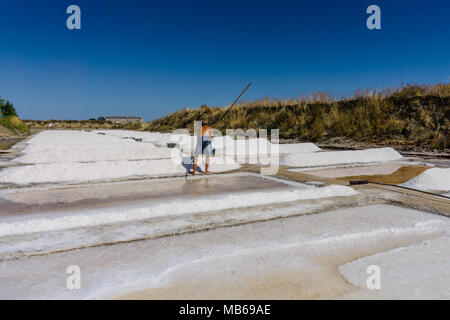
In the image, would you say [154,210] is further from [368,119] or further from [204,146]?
[368,119]

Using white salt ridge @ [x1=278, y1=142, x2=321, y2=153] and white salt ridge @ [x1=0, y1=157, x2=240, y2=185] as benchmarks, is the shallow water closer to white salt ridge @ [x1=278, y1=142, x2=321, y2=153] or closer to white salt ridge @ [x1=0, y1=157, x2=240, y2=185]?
white salt ridge @ [x1=0, y1=157, x2=240, y2=185]

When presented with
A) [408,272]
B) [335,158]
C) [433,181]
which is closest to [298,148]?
[335,158]

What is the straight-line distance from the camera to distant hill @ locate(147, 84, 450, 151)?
35.3ft

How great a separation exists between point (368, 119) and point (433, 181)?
8.67 m

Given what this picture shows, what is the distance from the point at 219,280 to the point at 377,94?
13794 mm

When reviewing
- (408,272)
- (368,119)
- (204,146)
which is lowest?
(408,272)

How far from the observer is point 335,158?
709cm

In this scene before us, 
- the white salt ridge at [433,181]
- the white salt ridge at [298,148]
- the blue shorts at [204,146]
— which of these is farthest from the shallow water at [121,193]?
the white salt ridge at [298,148]

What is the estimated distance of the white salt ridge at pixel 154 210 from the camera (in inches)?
97.8

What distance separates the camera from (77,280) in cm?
168

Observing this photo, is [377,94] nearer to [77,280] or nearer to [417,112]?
[417,112]

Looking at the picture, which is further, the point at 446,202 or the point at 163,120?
the point at 163,120

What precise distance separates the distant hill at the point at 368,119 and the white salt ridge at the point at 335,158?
108 inches
